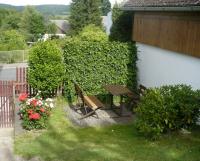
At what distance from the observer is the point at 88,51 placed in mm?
15414

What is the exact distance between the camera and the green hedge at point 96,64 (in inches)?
603

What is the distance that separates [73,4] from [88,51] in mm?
44111

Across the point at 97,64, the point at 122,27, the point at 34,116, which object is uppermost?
the point at 122,27

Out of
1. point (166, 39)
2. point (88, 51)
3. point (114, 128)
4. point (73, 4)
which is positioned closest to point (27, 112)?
point (114, 128)

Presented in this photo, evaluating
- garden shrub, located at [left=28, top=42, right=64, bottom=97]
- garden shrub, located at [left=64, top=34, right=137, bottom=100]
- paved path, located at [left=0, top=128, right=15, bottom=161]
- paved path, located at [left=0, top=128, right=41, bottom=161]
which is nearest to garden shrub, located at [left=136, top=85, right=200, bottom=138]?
paved path, located at [left=0, top=128, right=41, bottom=161]

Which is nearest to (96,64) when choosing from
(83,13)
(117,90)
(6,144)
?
(117,90)

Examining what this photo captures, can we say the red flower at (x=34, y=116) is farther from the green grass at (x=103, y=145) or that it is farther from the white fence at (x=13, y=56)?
the white fence at (x=13, y=56)

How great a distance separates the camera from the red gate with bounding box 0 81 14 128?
41.8 ft

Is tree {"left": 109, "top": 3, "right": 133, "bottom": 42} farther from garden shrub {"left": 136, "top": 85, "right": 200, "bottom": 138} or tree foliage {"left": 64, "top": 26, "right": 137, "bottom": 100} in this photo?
garden shrub {"left": 136, "top": 85, "right": 200, "bottom": 138}

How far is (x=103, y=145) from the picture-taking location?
33.5 feet

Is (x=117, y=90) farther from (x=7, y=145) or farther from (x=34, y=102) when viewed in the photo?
(x=7, y=145)

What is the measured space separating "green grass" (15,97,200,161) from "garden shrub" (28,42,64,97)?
11.5 ft

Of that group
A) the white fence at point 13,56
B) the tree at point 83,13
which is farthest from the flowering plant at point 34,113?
the tree at point 83,13

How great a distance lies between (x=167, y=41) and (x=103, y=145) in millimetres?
5244
